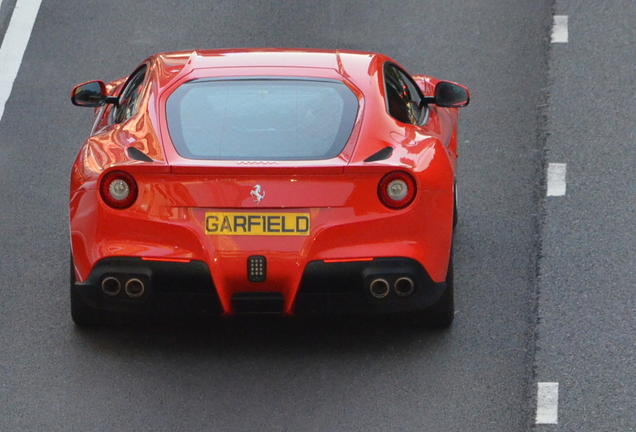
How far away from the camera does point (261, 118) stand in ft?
24.6

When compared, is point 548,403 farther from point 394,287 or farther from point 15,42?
point 15,42

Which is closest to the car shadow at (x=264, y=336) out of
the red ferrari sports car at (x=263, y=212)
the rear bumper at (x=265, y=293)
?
the red ferrari sports car at (x=263, y=212)

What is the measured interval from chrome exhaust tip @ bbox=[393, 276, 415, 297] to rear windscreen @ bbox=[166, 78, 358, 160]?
728mm

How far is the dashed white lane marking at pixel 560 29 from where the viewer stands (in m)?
12.8

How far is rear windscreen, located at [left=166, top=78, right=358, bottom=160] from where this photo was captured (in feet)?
23.8

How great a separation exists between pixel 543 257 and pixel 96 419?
3229 mm

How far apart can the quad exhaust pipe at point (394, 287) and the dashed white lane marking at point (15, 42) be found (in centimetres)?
526

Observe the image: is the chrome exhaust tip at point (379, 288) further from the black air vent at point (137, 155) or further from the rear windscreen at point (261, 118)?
the black air vent at point (137, 155)

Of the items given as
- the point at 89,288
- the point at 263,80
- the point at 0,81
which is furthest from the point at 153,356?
the point at 0,81

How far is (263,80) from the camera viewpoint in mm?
7809

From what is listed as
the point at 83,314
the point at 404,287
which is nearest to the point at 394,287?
the point at 404,287

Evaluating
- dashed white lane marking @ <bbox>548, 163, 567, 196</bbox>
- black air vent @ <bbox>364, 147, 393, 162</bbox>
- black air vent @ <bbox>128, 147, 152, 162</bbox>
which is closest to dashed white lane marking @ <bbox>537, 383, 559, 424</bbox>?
black air vent @ <bbox>364, 147, 393, 162</bbox>

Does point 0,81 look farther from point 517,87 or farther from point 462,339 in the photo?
point 462,339

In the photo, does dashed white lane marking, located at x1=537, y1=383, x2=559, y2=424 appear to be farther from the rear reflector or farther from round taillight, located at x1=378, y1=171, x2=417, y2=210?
the rear reflector
